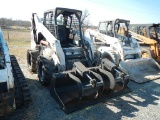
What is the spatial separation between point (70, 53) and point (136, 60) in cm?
324

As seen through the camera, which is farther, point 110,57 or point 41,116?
point 110,57

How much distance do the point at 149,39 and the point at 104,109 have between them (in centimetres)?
665

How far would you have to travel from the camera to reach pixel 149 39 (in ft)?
33.7

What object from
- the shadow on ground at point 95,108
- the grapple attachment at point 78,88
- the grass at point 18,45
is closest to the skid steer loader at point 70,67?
the grapple attachment at point 78,88

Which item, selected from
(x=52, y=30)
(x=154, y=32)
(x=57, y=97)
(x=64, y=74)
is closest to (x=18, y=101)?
(x=57, y=97)

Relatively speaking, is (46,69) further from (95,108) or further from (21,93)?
(95,108)

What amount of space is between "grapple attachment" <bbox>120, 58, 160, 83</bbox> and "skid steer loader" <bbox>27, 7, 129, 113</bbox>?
4.71 feet

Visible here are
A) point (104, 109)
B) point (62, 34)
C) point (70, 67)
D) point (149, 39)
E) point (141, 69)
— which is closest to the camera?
point (104, 109)

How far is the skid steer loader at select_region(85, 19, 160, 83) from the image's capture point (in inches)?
299

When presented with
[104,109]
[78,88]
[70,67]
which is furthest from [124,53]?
[78,88]

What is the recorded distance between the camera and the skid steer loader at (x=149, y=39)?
10031 millimetres

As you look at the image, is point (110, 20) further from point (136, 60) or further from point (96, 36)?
point (136, 60)

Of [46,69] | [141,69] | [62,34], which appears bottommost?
[141,69]

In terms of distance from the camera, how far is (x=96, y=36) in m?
9.19
